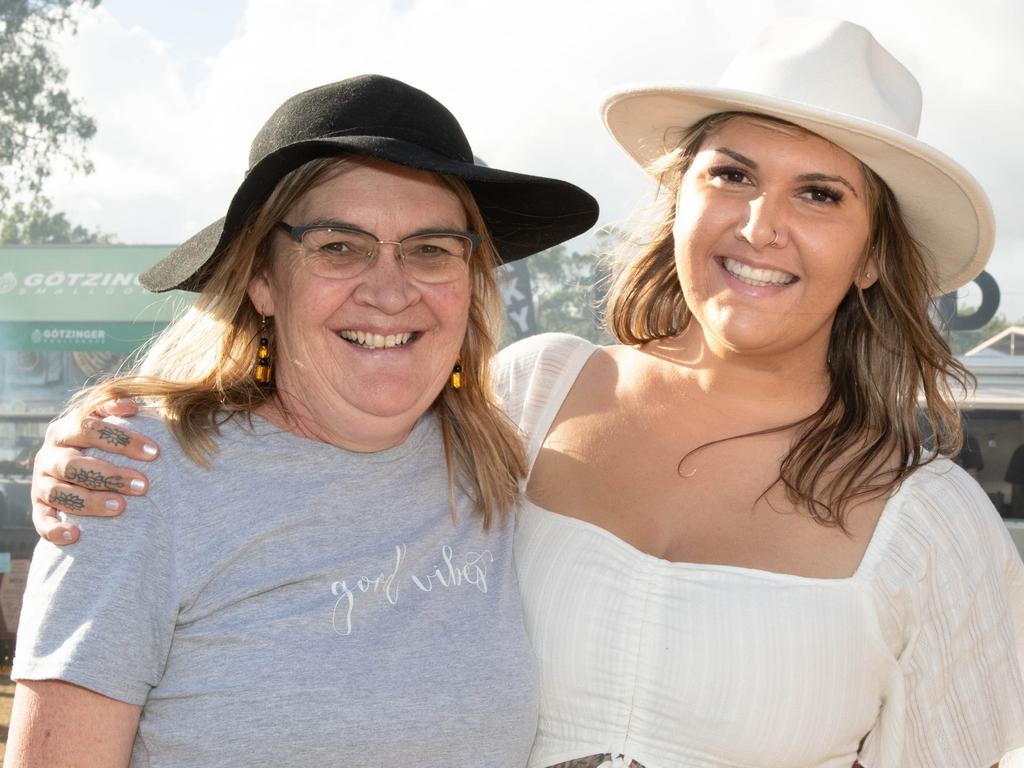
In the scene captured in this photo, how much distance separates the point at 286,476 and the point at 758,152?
1.22 metres

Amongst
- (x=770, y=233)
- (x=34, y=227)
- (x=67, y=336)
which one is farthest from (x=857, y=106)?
(x=34, y=227)

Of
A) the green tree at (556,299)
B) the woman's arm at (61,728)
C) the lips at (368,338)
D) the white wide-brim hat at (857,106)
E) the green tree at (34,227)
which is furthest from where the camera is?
the green tree at (34,227)

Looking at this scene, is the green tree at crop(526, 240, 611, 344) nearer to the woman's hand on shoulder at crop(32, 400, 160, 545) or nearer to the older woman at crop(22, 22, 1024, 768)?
the older woman at crop(22, 22, 1024, 768)

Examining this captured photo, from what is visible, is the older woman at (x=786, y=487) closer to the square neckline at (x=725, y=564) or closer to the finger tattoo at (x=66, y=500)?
the square neckline at (x=725, y=564)

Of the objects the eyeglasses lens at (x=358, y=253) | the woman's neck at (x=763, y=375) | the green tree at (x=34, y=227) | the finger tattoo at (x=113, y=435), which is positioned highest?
the eyeglasses lens at (x=358, y=253)

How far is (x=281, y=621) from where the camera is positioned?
5.79ft

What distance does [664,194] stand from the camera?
2.79m

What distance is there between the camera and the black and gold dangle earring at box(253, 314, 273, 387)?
2.02 meters

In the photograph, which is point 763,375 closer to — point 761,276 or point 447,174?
point 761,276

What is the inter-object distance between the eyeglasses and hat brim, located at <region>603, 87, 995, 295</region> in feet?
2.47

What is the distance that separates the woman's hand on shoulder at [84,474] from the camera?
168 cm

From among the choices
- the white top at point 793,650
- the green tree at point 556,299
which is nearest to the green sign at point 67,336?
the green tree at point 556,299

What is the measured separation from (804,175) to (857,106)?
0.62 feet

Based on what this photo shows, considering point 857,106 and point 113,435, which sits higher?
point 857,106
